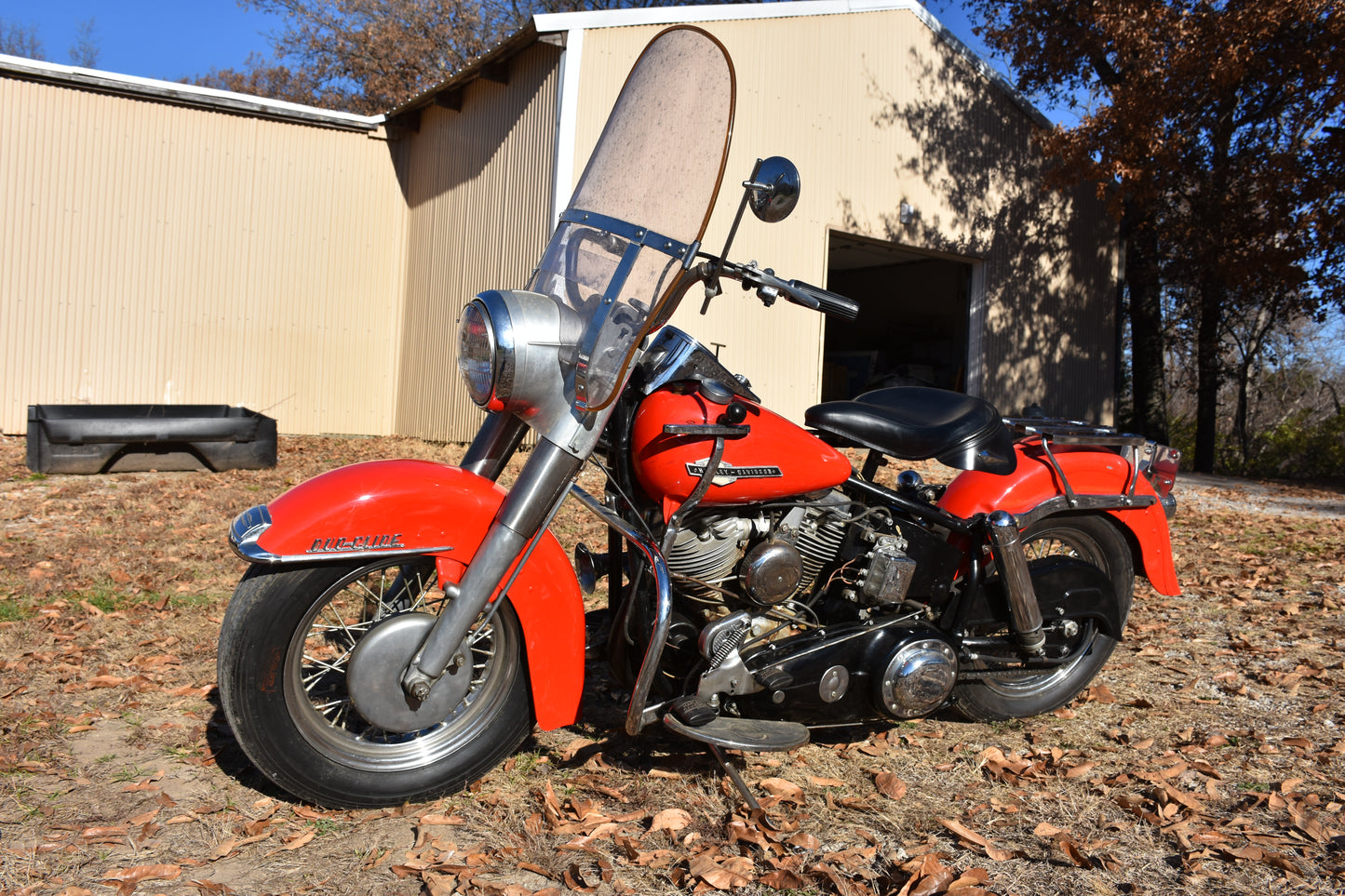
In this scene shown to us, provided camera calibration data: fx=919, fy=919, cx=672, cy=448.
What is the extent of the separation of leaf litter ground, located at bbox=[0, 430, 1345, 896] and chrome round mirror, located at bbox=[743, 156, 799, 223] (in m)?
1.70

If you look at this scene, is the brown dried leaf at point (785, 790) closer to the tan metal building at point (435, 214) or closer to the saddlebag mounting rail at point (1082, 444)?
the saddlebag mounting rail at point (1082, 444)

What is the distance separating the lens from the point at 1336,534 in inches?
304

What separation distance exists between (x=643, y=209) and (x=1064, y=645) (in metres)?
2.30

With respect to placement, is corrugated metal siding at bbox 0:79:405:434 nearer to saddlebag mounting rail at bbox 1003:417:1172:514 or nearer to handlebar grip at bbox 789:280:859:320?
saddlebag mounting rail at bbox 1003:417:1172:514

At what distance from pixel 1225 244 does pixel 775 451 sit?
1329cm

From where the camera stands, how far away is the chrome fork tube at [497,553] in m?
2.56

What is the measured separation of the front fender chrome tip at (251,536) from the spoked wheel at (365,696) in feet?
0.34

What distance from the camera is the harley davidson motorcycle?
2.54 meters

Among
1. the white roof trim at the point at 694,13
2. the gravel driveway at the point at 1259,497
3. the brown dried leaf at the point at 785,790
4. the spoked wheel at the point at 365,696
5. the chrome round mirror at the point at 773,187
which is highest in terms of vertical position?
the white roof trim at the point at 694,13

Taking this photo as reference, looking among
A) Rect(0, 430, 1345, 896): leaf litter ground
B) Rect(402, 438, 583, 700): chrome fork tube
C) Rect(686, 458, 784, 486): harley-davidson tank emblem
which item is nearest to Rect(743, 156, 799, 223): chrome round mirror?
Rect(686, 458, 784, 486): harley-davidson tank emblem

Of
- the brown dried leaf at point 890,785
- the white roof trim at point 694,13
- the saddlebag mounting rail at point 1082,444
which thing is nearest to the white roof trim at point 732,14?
the white roof trim at point 694,13

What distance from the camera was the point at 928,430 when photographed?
3.11 metres

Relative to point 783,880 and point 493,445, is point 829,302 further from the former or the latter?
point 783,880

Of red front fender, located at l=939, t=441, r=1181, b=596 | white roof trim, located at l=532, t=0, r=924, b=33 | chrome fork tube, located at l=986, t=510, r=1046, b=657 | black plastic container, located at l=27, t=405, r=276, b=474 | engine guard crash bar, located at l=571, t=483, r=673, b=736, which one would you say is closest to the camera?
engine guard crash bar, located at l=571, t=483, r=673, b=736
